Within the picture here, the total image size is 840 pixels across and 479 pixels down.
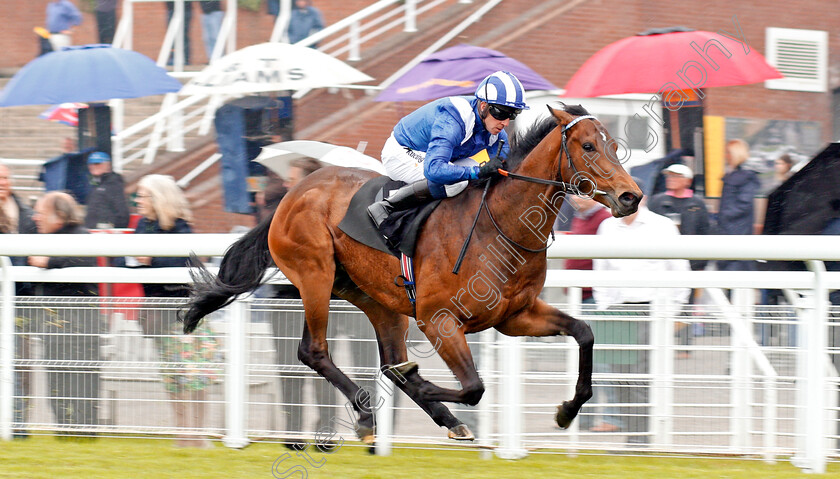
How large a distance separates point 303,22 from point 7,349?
19.6 ft

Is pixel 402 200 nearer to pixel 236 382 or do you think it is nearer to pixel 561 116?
pixel 561 116

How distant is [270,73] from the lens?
7.85m

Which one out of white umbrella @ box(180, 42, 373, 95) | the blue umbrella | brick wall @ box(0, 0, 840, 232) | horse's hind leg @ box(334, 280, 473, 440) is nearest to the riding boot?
horse's hind leg @ box(334, 280, 473, 440)

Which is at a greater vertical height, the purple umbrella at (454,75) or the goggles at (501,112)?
the purple umbrella at (454,75)

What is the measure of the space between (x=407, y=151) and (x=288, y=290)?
1200 millimetres

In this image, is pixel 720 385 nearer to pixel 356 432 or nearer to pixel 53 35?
pixel 356 432

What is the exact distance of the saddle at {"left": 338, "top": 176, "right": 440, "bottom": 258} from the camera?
4.68m

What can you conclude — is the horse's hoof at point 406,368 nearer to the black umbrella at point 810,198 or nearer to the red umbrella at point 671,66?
the black umbrella at point 810,198

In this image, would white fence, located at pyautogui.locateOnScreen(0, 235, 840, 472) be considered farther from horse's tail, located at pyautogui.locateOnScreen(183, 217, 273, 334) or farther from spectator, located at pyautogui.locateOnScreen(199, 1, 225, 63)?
spectator, located at pyautogui.locateOnScreen(199, 1, 225, 63)

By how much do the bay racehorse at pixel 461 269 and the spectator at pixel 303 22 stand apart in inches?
225

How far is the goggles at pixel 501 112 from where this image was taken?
14.7 ft

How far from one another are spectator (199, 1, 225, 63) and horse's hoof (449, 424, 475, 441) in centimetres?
743

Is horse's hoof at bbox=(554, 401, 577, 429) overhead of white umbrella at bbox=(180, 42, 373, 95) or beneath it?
beneath

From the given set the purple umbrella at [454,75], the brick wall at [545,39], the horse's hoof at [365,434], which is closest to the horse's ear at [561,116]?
the horse's hoof at [365,434]
